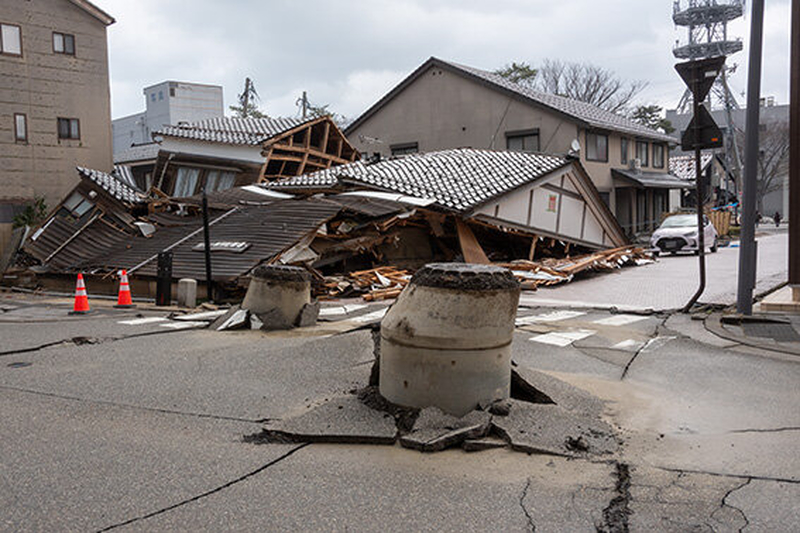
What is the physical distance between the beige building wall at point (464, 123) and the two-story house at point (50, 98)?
13506 millimetres

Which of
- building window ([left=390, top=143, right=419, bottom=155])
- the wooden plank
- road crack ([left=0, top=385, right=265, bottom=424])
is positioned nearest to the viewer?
road crack ([left=0, top=385, right=265, bottom=424])

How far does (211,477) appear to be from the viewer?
3.95 meters

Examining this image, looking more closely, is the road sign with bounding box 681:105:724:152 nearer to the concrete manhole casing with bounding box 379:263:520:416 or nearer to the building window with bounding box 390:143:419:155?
the concrete manhole casing with bounding box 379:263:520:416

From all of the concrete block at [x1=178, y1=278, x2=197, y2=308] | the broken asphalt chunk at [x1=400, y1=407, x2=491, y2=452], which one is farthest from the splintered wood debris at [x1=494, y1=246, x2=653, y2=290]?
the broken asphalt chunk at [x1=400, y1=407, x2=491, y2=452]

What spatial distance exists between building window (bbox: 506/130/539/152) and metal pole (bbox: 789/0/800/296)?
825 inches

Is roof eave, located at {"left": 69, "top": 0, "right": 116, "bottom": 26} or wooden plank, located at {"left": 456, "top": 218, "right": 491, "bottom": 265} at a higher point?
roof eave, located at {"left": 69, "top": 0, "right": 116, "bottom": 26}

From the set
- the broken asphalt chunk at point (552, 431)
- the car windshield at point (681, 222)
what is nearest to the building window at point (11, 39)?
the car windshield at point (681, 222)

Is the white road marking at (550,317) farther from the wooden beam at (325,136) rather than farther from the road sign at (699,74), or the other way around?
the wooden beam at (325,136)

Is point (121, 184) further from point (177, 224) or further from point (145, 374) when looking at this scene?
point (145, 374)

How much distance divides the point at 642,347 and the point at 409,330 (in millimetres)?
4633

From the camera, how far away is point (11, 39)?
27.9 meters

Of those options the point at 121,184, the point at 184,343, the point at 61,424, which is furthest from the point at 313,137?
the point at 61,424

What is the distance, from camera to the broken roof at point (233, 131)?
25672 mm

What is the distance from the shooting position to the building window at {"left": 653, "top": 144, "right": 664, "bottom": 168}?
128 ft
